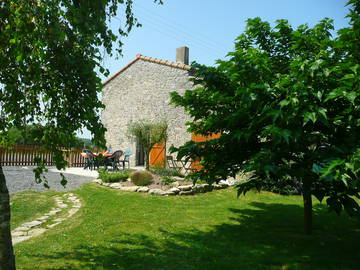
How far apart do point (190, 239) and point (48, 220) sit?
3.15 m

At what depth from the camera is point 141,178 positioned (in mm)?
9930

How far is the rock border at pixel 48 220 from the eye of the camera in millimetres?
4977

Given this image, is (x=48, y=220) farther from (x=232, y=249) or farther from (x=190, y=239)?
(x=232, y=249)

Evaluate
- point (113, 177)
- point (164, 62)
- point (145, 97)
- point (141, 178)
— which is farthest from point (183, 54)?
point (141, 178)

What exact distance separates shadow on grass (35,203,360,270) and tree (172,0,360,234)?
2.00ft

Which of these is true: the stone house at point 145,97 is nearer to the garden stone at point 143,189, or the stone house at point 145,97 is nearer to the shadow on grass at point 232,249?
the garden stone at point 143,189

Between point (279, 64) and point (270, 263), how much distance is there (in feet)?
10.0

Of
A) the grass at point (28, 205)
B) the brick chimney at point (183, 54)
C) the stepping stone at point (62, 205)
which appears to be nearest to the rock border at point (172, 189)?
the grass at point (28, 205)

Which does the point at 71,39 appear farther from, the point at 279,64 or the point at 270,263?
the point at 270,263

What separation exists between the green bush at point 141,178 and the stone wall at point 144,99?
5900mm

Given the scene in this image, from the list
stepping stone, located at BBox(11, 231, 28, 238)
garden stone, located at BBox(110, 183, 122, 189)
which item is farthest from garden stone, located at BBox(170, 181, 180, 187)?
stepping stone, located at BBox(11, 231, 28, 238)

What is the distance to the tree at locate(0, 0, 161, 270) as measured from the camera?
231 centimetres

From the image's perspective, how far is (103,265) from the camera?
3.60 m

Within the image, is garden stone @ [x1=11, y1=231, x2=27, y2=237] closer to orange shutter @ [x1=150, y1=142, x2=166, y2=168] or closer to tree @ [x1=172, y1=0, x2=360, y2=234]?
tree @ [x1=172, y1=0, x2=360, y2=234]
